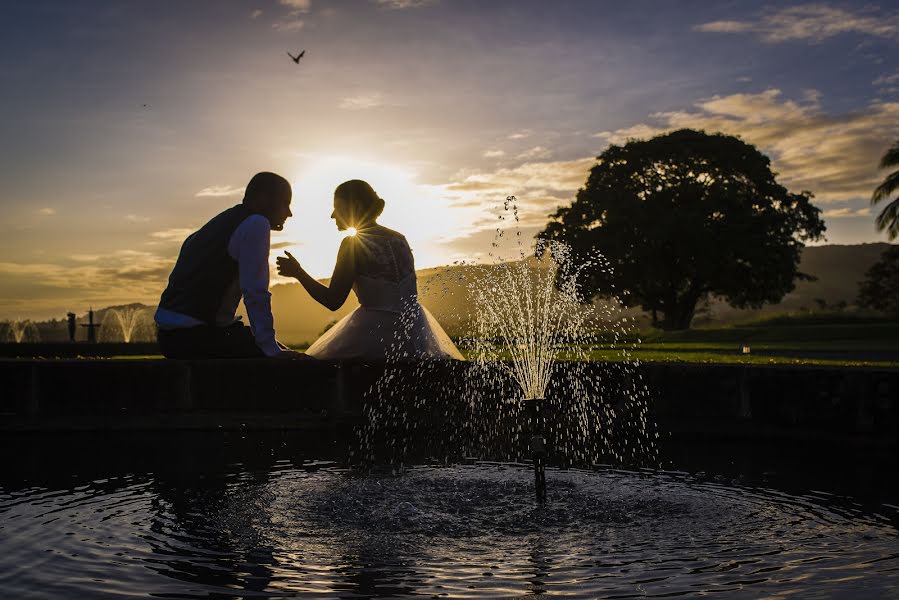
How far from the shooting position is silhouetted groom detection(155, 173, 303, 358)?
7.60 m

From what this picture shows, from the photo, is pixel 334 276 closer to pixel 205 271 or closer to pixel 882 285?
pixel 205 271

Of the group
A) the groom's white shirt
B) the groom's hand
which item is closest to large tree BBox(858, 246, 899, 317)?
the groom's hand

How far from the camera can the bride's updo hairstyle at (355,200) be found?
999cm

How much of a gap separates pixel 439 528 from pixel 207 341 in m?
3.76

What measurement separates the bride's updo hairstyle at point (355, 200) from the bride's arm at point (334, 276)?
30 cm

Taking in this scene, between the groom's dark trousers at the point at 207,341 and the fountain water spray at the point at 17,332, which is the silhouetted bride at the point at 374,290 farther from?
the fountain water spray at the point at 17,332

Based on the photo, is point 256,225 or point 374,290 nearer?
point 256,225

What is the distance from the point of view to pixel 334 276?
9664mm

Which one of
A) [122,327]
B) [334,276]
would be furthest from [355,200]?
[122,327]

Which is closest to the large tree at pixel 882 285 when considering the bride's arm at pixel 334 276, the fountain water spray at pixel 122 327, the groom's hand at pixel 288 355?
the fountain water spray at pixel 122 327

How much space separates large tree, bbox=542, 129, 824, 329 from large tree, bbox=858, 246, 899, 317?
46.5 ft

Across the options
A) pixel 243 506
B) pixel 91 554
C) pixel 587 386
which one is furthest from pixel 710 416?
pixel 91 554

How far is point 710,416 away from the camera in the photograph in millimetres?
9844

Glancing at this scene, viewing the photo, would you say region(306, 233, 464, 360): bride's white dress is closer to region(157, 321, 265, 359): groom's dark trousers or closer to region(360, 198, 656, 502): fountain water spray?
region(360, 198, 656, 502): fountain water spray
